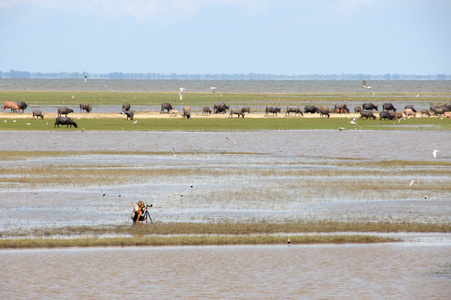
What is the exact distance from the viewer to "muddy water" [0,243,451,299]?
12.5 metres

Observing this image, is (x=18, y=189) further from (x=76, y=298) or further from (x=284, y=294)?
(x=284, y=294)

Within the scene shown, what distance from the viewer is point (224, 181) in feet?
86.5

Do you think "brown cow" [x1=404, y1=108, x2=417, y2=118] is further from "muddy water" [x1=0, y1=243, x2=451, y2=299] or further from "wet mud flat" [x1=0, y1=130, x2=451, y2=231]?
"muddy water" [x1=0, y1=243, x2=451, y2=299]

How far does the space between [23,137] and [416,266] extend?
121ft

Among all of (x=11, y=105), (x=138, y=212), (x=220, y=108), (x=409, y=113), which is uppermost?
(x=11, y=105)

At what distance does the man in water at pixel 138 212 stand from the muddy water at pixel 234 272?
259 centimetres

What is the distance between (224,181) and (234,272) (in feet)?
40.6

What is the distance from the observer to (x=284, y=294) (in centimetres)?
1239

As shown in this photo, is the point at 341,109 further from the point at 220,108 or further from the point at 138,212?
the point at 138,212

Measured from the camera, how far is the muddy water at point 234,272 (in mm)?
12523

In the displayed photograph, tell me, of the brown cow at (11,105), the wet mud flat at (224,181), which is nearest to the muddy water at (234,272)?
the wet mud flat at (224,181)

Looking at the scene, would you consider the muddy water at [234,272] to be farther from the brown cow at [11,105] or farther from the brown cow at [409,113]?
the brown cow at [11,105]

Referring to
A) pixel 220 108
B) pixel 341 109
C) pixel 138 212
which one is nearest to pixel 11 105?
pixel 220 108

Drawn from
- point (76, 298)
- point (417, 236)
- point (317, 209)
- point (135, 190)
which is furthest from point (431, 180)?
point (76, 298)
